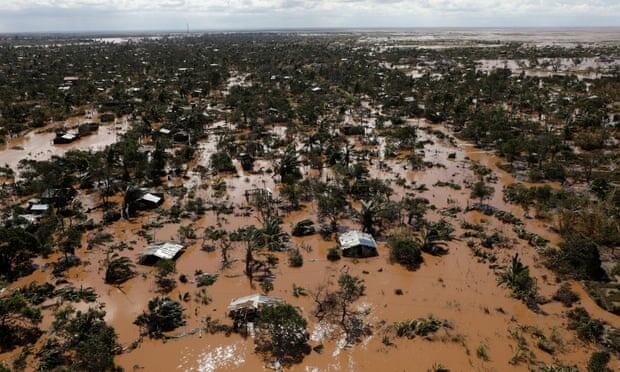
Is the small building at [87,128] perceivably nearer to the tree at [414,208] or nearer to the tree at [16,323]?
the tree at [16,323]

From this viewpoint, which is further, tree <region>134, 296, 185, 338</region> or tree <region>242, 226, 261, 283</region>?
tree <region>242, 226, 261, 283</region>

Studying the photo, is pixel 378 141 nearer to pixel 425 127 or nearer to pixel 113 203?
pixel 425 127

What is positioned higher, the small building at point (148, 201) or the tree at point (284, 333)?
the small building at point (148, 201)

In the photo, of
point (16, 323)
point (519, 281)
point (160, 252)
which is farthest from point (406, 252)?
point (16, 323)

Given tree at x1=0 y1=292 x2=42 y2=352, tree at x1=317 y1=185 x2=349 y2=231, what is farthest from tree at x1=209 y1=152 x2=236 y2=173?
tree at x1=0 y1=292 x2=42 y2=352

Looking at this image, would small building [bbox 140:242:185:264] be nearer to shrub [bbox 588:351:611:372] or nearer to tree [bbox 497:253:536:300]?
tree [bbox 497:253:536:300]

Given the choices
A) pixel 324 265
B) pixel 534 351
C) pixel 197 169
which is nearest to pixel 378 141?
pixel 197 169

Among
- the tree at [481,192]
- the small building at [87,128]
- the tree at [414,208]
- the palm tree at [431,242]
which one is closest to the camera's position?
Result: the palm tree at [431,242]

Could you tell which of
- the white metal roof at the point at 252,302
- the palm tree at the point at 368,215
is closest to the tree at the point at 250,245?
the white metal roof at the point at 252,302
